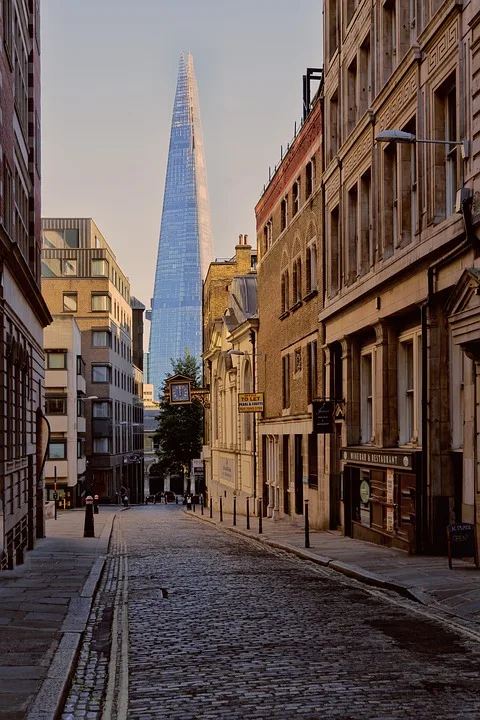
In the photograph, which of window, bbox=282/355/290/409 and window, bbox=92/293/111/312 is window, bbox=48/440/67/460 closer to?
window, bbox=92/293/111/312

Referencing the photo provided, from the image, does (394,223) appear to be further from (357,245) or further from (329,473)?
(329,473)

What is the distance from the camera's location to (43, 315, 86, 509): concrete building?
72375mm

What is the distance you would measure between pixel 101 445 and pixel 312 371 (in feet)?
189

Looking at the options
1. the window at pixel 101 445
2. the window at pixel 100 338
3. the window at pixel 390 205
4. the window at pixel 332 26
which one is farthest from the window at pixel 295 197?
the window at pixel 100 338

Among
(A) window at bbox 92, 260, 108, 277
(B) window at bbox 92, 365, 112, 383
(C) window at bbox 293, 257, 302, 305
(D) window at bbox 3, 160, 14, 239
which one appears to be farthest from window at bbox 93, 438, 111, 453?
(D) window at bbox 3, 160, 14, 239

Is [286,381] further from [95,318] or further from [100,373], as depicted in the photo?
[95,318]

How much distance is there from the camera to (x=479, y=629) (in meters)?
12.1

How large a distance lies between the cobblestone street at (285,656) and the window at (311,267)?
1877 cm

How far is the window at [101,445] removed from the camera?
91.0m

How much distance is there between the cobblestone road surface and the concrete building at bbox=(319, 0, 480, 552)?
4516mm

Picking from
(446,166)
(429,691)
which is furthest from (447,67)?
(429,691)

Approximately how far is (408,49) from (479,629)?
15.5 meters

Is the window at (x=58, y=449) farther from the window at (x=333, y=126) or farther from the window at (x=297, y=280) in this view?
the window at (x=333, y=126)

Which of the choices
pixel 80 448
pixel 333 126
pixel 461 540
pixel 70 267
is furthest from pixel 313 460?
pixel 70 267
